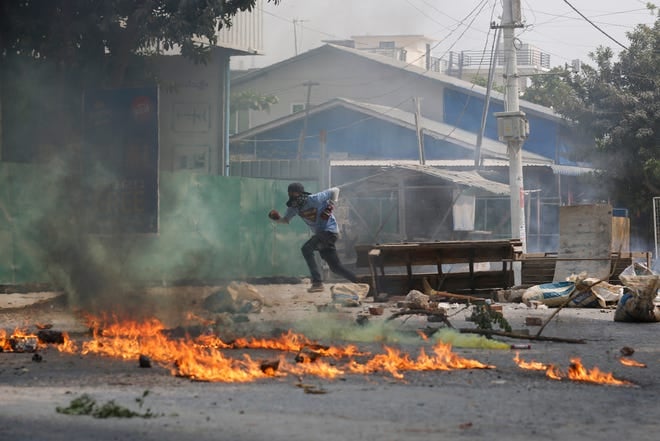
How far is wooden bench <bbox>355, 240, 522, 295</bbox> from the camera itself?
15898 mm

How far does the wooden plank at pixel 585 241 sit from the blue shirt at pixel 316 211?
446cm

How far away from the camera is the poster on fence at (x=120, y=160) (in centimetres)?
1309

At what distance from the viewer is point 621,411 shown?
624 centimetres

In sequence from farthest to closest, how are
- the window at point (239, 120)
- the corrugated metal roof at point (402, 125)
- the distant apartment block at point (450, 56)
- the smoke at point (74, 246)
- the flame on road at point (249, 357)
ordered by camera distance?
the distant apartment block at point (450, 56)
the window at point (239, 120)
the corrugated metal roof at point (402, 125)
the smoke at point (74, 246)
the flame on road at point (249, 357)

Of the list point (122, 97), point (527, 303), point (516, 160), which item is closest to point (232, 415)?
point (122, 97)

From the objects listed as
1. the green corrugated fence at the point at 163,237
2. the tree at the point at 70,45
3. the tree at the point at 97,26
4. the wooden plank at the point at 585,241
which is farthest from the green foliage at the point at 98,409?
the wooden plank at the point at 585,241

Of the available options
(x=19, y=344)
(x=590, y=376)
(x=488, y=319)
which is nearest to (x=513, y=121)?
(x=488, y=319)

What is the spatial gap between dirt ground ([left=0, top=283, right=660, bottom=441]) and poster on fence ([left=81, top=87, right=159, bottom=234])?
365 centimetres

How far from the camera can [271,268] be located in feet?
66.4

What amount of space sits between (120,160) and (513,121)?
10.6m

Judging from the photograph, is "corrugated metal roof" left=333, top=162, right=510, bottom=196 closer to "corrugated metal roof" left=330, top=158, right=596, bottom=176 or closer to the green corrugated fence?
the green corrugated fence

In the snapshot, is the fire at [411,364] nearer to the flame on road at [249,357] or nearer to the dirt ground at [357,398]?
the flame on road at [249,357]

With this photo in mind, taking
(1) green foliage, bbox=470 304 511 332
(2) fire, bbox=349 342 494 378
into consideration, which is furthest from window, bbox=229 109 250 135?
(2) fire, bbox=349 342 494 378

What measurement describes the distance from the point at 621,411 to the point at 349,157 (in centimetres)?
3140
